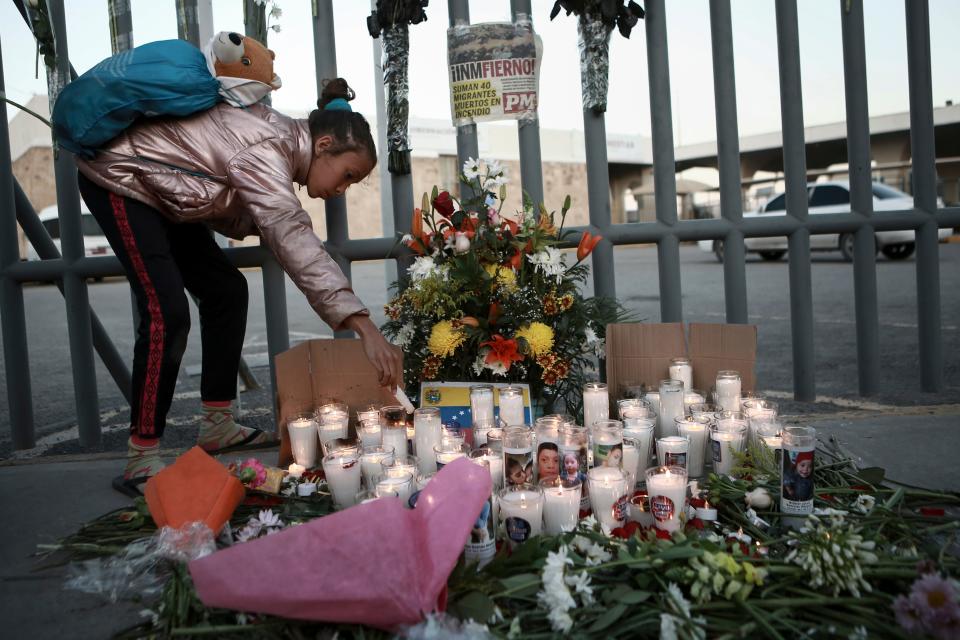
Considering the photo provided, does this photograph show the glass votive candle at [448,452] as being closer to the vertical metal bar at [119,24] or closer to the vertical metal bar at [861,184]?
the vertical metal bar at [861,184]

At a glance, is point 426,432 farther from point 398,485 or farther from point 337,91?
point 337,91

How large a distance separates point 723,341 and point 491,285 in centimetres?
101

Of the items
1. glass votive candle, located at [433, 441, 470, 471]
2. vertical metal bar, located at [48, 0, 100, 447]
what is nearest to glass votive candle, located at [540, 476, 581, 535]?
glass votive candle, located at [433, 441, 470, 471]

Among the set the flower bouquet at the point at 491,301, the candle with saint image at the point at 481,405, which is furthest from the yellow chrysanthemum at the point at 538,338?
the candle with saint image at the point at 481,405

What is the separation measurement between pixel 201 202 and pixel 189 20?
1.43 m

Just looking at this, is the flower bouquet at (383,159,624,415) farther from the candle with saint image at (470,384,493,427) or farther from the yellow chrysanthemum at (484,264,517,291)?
the candle with saint image at (470,384,493,427)

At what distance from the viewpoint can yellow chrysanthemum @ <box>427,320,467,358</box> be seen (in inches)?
117

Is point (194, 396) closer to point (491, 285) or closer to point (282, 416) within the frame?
point (282, 416)

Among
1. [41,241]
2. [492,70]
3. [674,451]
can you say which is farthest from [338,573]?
[41,241]

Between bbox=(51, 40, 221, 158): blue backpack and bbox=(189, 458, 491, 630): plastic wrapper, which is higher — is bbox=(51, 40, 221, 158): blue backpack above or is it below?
above

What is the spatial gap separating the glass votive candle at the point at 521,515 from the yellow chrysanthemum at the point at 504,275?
48.9 inches

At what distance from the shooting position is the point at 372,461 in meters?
2.29

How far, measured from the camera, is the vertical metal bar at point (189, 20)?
3664 mm

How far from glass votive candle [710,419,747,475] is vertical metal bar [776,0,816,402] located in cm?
164
